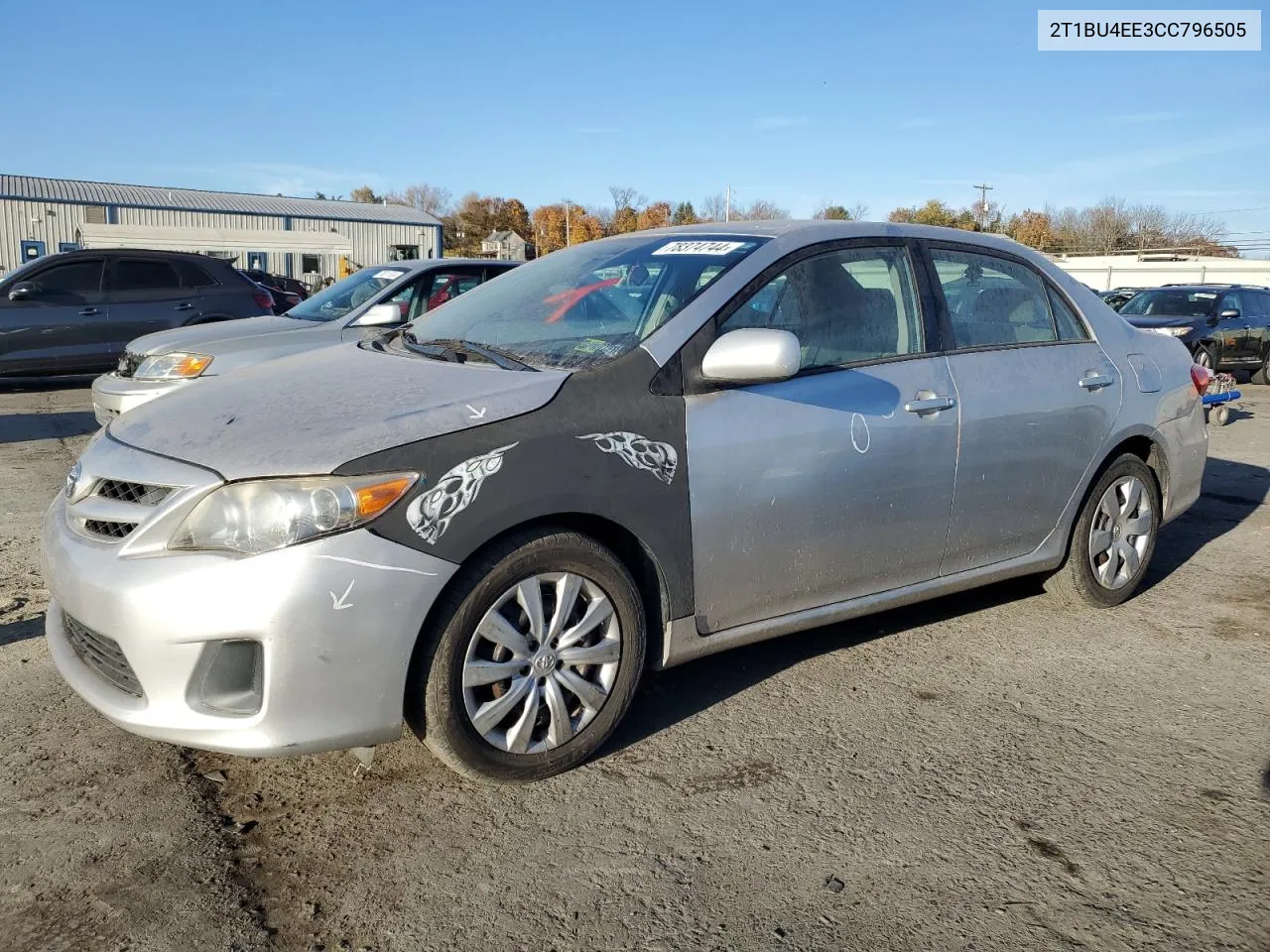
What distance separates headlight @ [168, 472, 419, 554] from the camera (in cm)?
261

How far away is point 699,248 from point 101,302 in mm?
10477

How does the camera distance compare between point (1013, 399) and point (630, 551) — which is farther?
point (1013, 399)

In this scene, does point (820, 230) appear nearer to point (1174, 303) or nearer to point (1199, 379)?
point (1199, 379)

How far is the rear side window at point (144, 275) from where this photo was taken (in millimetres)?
12211

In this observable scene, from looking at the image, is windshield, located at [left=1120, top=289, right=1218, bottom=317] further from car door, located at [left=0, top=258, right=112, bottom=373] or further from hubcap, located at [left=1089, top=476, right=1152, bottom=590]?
car door, located at [left=0, top=258, right=112, bottom=373]

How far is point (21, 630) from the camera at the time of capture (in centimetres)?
418

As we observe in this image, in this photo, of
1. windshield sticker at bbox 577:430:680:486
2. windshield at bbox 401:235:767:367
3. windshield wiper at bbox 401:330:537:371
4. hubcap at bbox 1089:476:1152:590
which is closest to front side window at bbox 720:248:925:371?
windshield at bbox 401:235:767:367

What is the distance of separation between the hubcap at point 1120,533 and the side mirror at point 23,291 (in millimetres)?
11476

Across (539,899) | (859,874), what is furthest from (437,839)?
(859,874)

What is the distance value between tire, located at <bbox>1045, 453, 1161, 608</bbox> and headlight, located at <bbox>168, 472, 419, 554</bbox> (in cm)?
323

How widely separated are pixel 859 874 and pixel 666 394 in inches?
57.6

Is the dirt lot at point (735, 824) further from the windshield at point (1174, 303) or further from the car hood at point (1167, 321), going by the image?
the windshield at point (1174, 303)

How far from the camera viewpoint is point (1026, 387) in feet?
13.8

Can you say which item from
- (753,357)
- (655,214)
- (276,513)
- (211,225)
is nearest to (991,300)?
(753,357)
